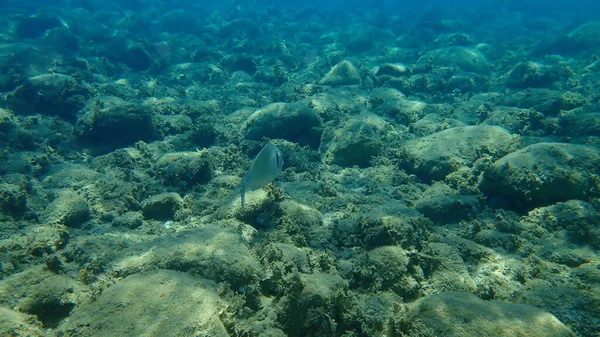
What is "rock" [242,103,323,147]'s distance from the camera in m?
9.55

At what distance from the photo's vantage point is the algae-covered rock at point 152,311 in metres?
2.91

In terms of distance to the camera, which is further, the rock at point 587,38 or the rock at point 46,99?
the rock at point 587,38

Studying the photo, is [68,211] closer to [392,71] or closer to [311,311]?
[311,311]

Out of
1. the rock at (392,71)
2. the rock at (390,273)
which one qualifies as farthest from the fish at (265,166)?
the rock at (392,71)

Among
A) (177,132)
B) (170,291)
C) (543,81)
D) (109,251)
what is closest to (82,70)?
(177,132)

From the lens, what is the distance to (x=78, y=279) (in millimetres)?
4309

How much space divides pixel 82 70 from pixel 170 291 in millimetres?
17699

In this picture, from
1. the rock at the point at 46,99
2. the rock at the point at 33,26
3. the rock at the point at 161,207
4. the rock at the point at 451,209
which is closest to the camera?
the rock at the point at 451,209

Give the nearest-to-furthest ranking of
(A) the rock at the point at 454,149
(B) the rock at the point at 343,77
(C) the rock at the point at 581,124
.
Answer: (A) the rock at the point at 454,149 → (C) the rock at the point at 581,124 → (B) the rock at the point at 343,77

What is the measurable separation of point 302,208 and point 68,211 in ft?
15.2

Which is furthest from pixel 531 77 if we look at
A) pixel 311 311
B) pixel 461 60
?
pixel 311 311

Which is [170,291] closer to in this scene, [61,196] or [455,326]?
[455,326]

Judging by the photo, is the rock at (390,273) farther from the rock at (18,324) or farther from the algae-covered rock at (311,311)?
the rock at (18,324)

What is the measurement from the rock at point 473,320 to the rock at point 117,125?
950 centimetres
